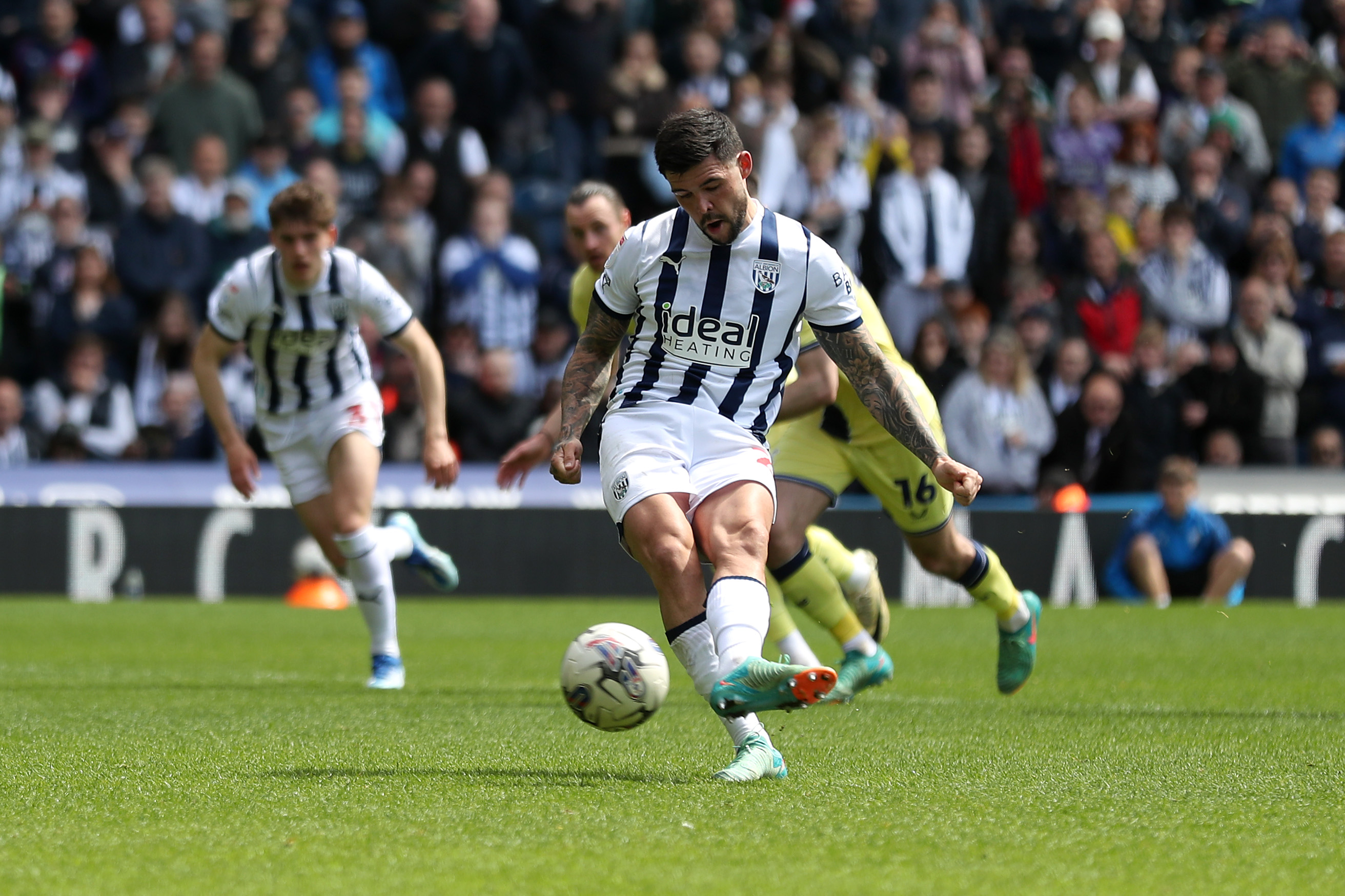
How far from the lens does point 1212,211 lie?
54.3ft

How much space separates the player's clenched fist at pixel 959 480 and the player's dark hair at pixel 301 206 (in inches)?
144

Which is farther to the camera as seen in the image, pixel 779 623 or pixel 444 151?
pixel 444 151

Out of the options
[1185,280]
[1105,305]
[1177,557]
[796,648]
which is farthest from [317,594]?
[1185,280]

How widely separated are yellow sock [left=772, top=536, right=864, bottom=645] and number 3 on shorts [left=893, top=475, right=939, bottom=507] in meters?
0.51

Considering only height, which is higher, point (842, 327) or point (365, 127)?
point (365, 127)

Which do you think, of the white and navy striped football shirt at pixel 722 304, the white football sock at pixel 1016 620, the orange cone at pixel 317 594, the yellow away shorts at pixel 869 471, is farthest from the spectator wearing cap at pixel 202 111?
the white and navy striped football shirt at pixel 722 304

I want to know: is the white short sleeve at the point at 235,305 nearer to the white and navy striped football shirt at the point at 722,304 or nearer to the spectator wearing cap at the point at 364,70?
the white and navy striped football shirt at the point at 722,304

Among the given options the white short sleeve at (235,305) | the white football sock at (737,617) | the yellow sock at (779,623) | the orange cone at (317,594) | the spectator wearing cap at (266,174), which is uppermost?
the spectator wearing cap at (266,174)

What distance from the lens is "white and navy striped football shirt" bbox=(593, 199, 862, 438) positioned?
519 cm

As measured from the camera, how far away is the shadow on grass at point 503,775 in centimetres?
496

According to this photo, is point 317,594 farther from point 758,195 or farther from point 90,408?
point 758,195

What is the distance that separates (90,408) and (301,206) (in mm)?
8056

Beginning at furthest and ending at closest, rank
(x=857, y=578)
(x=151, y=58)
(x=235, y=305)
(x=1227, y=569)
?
(x=151, y=58), (x=1227, y=569), (x=857, y=578), (x=235, y=305)

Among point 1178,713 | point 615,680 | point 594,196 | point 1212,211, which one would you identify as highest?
point 1212,211
